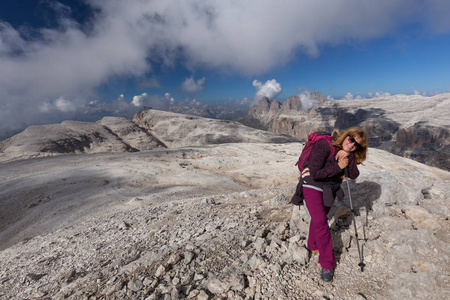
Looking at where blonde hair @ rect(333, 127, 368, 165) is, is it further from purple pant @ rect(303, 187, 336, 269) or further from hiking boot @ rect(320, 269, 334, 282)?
hiking boot @ rect(320, 269, 334, 282)

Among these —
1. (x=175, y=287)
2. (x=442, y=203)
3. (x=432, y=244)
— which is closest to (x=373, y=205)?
(x=432, y=244)

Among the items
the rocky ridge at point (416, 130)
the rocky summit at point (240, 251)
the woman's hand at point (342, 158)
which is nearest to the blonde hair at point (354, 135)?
the woman's hand at point (342, 158)

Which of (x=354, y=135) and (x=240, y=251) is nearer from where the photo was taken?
(x=354, y=135)

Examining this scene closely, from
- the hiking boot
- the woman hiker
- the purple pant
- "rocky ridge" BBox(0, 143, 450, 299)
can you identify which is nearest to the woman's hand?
the woman hiker

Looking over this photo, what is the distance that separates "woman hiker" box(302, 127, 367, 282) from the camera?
165 inches

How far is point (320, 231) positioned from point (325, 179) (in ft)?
3.57

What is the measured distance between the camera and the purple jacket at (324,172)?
4.26 meters

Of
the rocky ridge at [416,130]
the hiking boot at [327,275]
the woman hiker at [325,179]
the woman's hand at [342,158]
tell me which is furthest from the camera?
the rocky ridge at [416,130]

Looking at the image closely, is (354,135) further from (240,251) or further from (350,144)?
(240,251)

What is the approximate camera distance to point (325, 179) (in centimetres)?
447

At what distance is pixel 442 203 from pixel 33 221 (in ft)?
62.1

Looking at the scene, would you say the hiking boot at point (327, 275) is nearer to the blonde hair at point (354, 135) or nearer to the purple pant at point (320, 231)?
the purple pant at point (320, 231)

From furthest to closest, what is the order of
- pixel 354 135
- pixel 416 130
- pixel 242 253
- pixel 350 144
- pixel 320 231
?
pixel 416 130
pixel 242 253
pixel 354 135
pixel 350 144
pixel 320 231

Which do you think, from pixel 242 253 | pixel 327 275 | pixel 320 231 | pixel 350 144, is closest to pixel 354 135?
pixel 350 144
